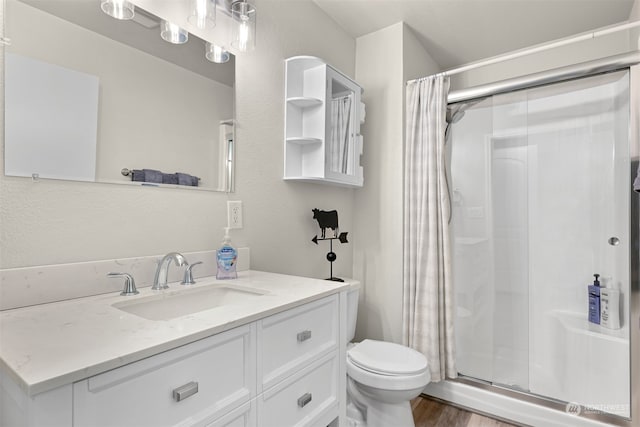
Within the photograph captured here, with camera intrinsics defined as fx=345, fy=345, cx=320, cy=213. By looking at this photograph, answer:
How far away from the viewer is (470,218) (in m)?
2.38

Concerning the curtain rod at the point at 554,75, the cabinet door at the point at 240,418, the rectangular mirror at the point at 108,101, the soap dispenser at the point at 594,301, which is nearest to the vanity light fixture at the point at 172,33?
the rectangular mirror at the point at 108,101

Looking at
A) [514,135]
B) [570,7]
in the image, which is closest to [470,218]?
[514,135]

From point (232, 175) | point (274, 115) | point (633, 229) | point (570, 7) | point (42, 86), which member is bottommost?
point (633, 229)

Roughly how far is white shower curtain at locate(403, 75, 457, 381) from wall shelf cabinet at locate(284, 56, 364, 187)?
1.66ft

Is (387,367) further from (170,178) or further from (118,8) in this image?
(118,8)

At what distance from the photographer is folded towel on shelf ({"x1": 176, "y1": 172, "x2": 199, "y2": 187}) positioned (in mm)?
1331

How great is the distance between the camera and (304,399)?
1088mm

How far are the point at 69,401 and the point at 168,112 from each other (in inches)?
39.8

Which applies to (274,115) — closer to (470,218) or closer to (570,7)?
(470,218)

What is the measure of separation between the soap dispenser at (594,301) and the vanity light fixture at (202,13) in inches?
99.6

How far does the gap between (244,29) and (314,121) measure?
0.56 meters

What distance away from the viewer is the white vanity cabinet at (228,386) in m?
0.59

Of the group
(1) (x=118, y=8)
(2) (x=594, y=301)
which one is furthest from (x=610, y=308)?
(1) (x=118, y=8)

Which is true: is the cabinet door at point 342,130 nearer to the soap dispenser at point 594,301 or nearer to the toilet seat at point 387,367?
the toilet seat at point 387,367
